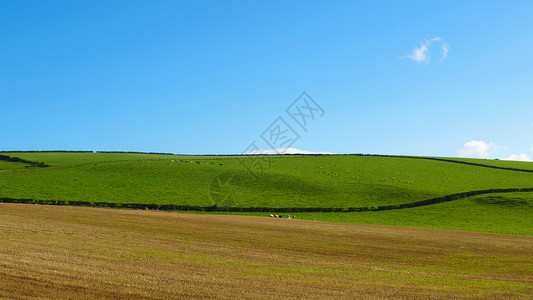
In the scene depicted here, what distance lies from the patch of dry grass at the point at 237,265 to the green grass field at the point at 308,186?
83.3ft

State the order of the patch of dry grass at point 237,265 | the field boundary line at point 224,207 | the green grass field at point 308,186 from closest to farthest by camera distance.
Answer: the patch of dry grass at point 237,265 → the field boundary line at point 224,207 → the green grass field at point 308,186

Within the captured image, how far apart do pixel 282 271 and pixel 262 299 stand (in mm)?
5532

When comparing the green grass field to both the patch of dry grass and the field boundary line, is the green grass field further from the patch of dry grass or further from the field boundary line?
the patch of dry grass

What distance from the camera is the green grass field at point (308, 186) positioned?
194 ft

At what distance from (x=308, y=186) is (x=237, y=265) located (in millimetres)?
54698

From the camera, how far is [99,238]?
Answer: 25547 mm

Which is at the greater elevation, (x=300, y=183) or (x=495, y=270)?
(x=300, y=183)

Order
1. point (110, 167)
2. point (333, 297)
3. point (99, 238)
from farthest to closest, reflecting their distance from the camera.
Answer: point (110, 167), point (99, 238), point (333, 297)

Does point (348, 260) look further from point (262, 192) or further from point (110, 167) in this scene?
point (110, 167)

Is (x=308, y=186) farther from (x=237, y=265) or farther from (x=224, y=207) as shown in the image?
(x=237, y=265)

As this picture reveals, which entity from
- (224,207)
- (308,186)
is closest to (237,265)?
(224,207)

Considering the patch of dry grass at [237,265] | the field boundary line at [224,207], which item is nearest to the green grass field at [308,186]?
the field boundary line at [224,207]

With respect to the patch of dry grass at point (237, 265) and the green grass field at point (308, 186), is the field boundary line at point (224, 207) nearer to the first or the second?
the green grass field at point (308, 186)

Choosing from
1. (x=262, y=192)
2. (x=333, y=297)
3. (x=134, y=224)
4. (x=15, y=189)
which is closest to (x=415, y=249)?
(x=333, y=297)
